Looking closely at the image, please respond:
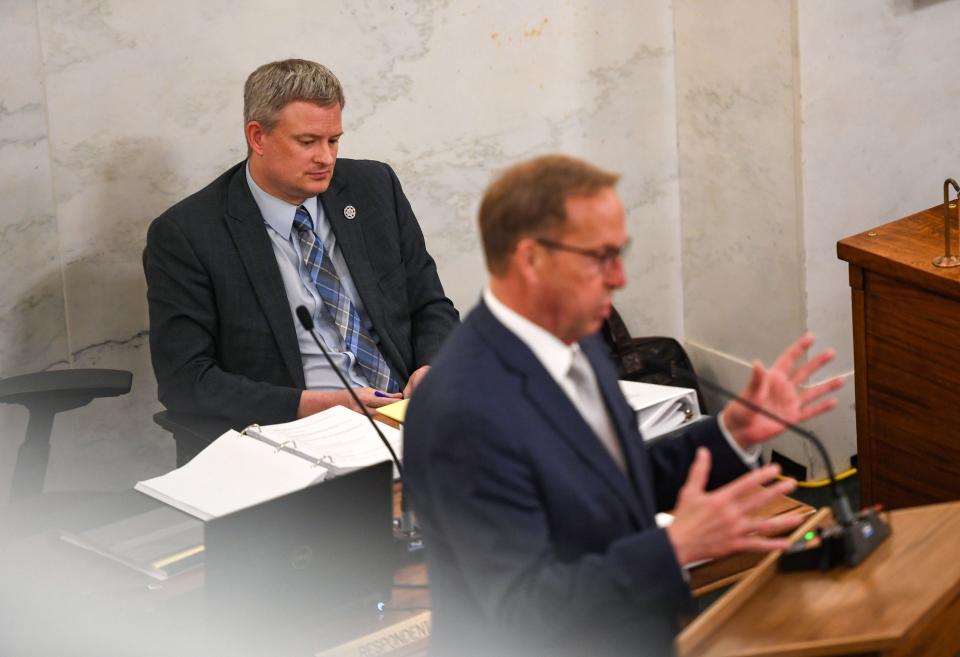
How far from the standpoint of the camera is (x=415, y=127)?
12.7 ft

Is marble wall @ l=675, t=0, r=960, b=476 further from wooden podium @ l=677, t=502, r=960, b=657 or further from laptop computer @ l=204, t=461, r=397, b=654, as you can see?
laptop computer @ l=204, t=461, r=397, b=654

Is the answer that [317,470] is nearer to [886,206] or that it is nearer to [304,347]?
[304,347]

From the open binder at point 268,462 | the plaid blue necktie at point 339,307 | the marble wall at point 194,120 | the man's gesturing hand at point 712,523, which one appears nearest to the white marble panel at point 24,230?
the marble wall at point 194,120

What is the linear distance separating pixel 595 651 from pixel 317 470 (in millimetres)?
910

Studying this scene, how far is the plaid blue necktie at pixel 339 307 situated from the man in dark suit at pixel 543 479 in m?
1.49

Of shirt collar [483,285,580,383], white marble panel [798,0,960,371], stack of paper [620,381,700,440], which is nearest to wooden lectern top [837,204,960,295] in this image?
white marble panel [798,0,960,371]

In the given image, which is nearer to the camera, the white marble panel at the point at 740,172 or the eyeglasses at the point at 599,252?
the eyeglasses at the point at 599,252

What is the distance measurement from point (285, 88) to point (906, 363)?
165 centimetres

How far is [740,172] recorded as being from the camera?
4.12 meters

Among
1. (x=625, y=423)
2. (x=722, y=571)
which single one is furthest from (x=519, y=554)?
(x=722, y=571)

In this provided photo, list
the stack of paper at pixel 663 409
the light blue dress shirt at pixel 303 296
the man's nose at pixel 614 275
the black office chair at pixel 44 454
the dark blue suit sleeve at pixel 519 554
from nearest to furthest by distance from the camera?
the dark blue suit sleeve at pixel 519 554 → the man's nose at pixel 614 275 → the stack of paper at pixel 663 409 → the black office chair at pixel 44 454 → the light blue dress shirt at pixel 303 296

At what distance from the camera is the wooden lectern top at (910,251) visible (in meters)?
3.00

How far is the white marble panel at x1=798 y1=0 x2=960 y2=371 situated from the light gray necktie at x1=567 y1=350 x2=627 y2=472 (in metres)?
2.38

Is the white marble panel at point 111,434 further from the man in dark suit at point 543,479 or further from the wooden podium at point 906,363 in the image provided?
the man in dark suit at point 543,479
